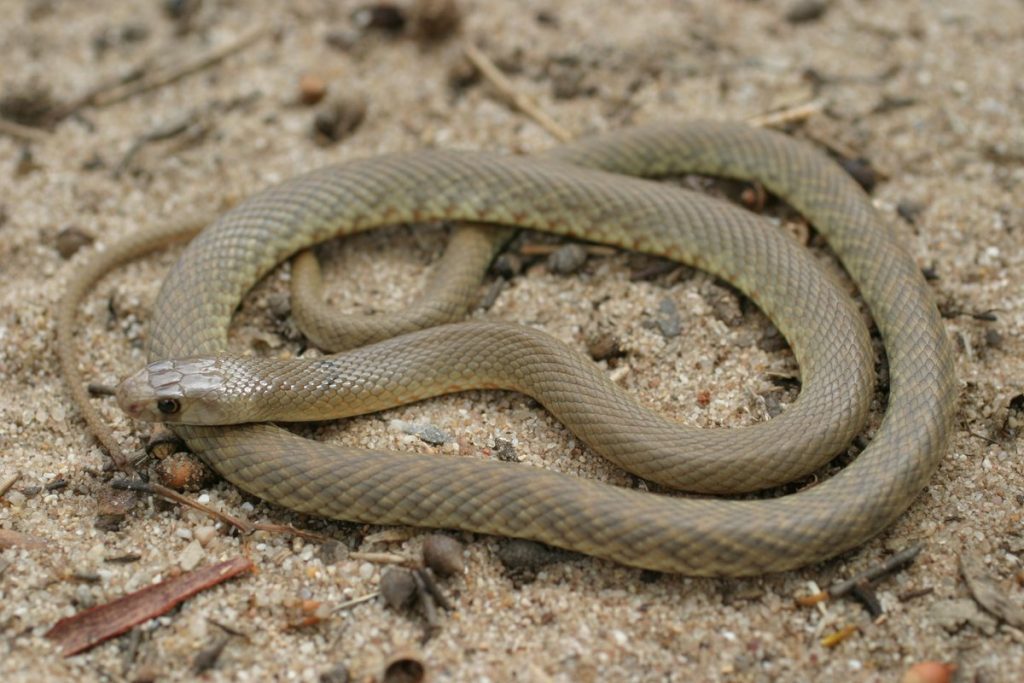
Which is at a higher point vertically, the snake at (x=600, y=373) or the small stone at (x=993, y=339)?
the snake at (x=600, y=373)

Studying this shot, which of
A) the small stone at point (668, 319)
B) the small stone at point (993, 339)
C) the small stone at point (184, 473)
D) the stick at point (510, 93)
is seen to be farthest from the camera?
the stick at point (510, 93)

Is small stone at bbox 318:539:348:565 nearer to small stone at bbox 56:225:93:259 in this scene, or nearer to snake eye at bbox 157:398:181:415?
snake eye at bbox 157:398:181:415

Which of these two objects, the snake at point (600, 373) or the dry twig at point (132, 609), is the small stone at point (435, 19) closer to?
the snake at point (600, 373)

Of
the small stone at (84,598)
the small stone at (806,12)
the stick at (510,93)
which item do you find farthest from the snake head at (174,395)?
the small stone at (806,12)

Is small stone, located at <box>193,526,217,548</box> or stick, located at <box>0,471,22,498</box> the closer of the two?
small stone, located at <box>193,526,217,548</box>

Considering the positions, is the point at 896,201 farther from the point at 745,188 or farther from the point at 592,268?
the point at 592,268

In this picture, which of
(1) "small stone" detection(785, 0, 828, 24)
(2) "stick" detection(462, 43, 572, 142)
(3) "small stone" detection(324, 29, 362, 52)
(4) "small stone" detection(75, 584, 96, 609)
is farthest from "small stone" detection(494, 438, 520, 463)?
(1) "small stone" detection(785, 0, 828, 24)

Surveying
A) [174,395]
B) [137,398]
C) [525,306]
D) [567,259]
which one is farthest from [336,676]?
[567,259]

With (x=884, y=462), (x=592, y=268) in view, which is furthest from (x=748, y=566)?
(x=592, y=268)
